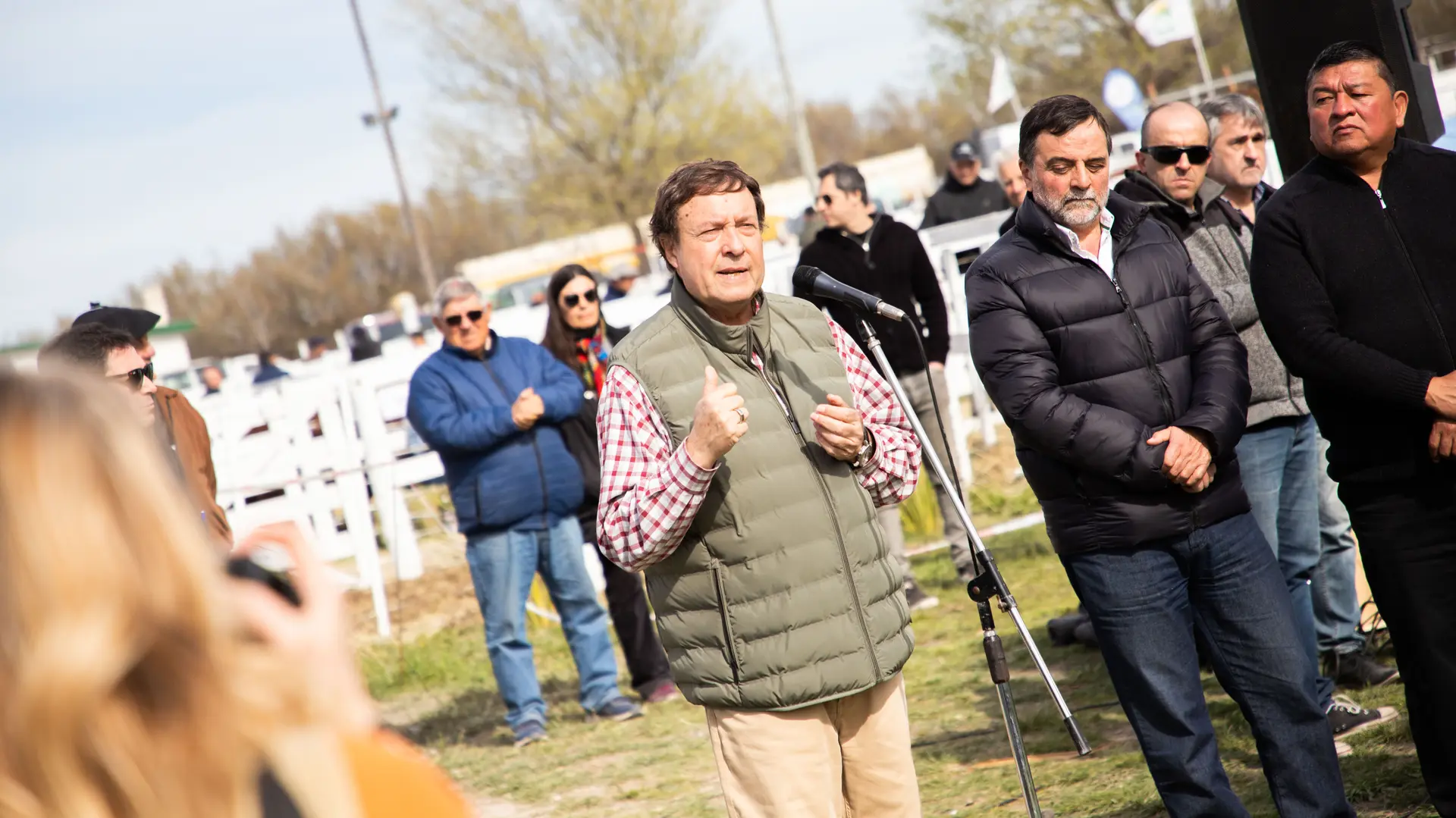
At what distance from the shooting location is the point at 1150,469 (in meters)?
3.70

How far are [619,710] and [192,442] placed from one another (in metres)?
2.62

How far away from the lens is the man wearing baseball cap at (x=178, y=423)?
531 cm

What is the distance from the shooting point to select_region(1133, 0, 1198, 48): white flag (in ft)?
76.7

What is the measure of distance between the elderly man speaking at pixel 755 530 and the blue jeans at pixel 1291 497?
1.97m

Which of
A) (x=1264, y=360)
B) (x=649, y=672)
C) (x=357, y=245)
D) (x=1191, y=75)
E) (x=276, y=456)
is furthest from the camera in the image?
(x=357, y=245)

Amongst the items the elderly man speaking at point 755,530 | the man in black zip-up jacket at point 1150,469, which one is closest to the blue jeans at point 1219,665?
the man in black zip-up jacket at point 1150,469

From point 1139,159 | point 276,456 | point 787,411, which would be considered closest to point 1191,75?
point 276,456

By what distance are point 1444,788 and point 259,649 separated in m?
3.62

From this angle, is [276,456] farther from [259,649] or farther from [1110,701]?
[259,649]

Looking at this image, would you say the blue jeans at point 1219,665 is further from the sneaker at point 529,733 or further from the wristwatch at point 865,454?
the sneaker at point 529,733

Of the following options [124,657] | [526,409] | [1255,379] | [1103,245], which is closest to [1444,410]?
[1103,245]

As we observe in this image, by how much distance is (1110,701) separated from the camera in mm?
5746

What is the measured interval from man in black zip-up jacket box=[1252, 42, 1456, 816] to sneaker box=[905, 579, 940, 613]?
170 inches

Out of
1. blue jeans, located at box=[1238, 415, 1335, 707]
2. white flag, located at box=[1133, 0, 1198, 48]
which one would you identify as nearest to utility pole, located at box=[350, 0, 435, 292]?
white flag, located at box=[1133, 0, 1198, 48]
